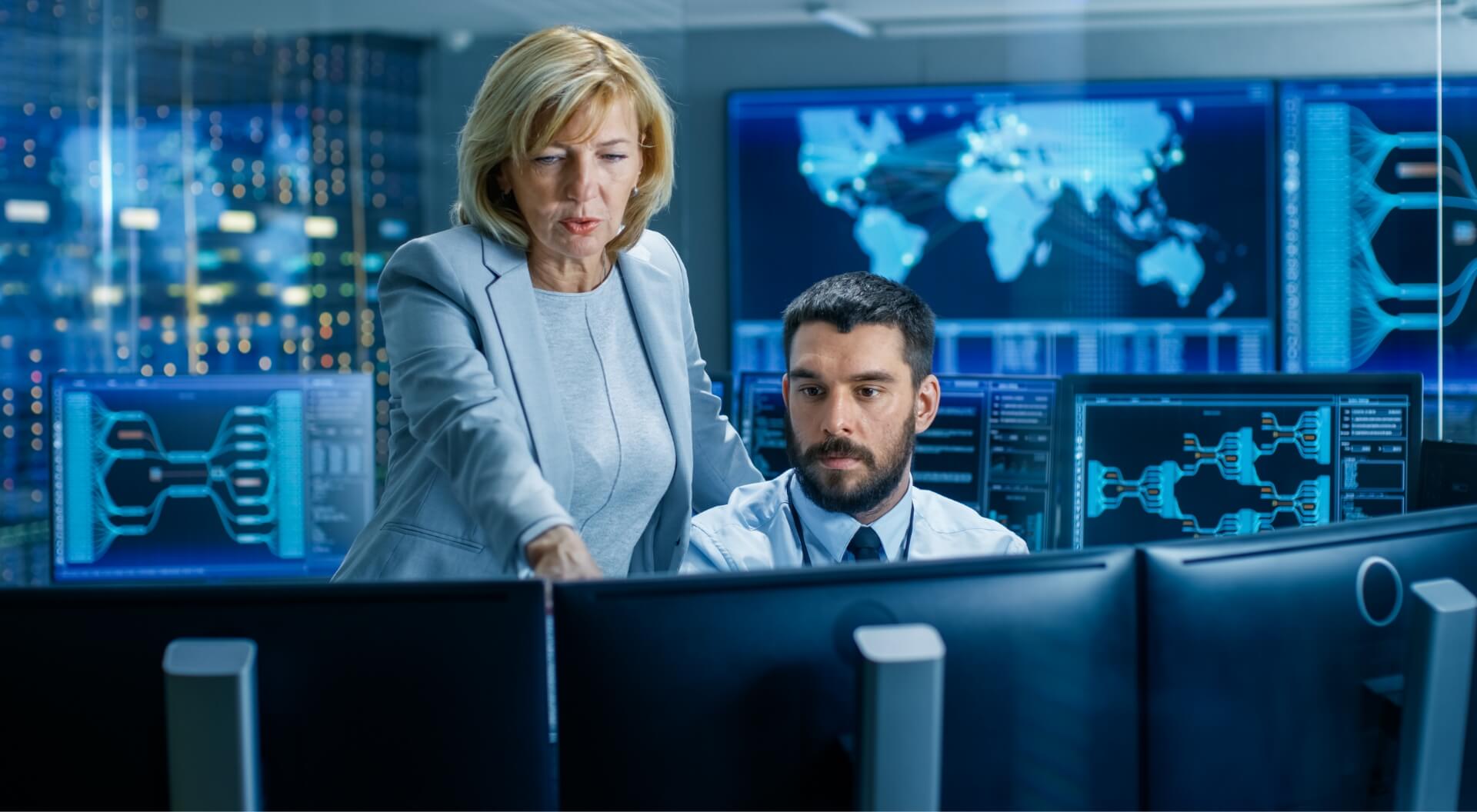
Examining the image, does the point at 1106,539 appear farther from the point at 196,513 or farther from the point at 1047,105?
the point at 1047,105

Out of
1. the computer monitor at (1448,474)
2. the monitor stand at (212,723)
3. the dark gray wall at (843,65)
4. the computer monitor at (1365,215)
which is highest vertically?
the dark gray wall at (843,65)

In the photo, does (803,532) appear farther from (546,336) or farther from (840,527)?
(546,336)

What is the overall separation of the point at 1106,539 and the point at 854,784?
130cm

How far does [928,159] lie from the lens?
448 centimetres

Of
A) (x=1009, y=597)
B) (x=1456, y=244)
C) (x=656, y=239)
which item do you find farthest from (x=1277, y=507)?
(x=1009, y=597)

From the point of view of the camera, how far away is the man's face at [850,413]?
150cm

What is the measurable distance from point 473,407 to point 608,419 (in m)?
0.23

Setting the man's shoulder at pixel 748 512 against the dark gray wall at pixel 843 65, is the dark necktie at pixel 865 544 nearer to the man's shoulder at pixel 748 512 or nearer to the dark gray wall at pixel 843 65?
the man's shoulder at pixel 748 512

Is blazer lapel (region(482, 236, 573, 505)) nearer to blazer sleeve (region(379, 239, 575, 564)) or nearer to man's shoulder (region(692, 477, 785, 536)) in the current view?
blazer sleeve (region(379, 239, 575, 564))

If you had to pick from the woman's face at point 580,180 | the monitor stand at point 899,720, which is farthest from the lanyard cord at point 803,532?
the monitor stand at point 899,720

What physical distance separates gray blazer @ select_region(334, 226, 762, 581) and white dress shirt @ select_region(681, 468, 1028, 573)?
72 mm

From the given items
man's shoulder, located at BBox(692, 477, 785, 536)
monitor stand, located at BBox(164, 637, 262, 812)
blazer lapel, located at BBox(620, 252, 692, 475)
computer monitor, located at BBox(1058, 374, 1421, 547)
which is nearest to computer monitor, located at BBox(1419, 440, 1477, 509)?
A: computer monitor, located at BBox(1058, 374, 1421, 547)

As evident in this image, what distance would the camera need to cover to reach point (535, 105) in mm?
1304

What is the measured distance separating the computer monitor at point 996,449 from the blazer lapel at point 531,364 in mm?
873
